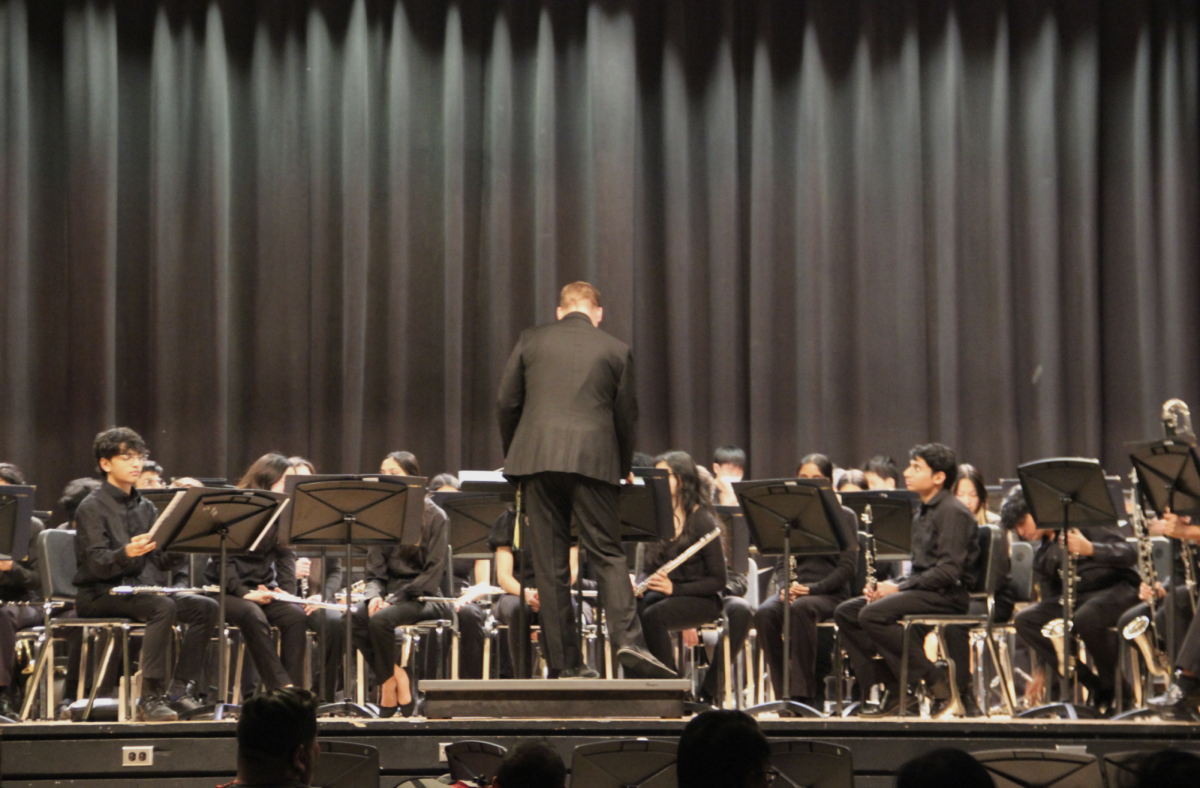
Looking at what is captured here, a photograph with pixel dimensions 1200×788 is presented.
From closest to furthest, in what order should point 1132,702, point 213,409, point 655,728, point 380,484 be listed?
1. point 655,728
2. point 380,484
3. point 1132,702
4. point 213,409

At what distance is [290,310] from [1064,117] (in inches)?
246

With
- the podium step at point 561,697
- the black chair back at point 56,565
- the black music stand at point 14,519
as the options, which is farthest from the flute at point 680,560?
the black music stand at point 14,519

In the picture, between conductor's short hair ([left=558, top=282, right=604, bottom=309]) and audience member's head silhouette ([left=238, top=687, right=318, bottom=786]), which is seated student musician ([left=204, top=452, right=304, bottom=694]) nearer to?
conductor's short hair ([left=558, top=282, right=604, bottom=309])

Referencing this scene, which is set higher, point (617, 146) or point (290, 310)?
point (617, 146)

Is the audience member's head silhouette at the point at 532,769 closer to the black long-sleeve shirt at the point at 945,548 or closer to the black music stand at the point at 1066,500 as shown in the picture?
the black music stand at the point at 1066,500

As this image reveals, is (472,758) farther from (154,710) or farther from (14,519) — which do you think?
(14,519)

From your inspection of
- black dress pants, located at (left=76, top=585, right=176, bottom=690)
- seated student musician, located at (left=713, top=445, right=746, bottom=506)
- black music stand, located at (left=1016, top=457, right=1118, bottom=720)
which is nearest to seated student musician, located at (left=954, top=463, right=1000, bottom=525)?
black music stand, located at (left=1016, top=457, right=1118, bottom=720)

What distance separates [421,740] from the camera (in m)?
5.54

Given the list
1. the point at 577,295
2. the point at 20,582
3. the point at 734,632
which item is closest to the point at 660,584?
the point at 734,632

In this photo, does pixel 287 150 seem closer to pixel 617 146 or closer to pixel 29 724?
pixel 617 146

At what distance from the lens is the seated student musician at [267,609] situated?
6.68 metres

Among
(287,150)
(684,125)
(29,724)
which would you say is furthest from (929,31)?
(29,724)

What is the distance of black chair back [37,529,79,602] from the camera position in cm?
668

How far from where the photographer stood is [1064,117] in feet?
35.1
